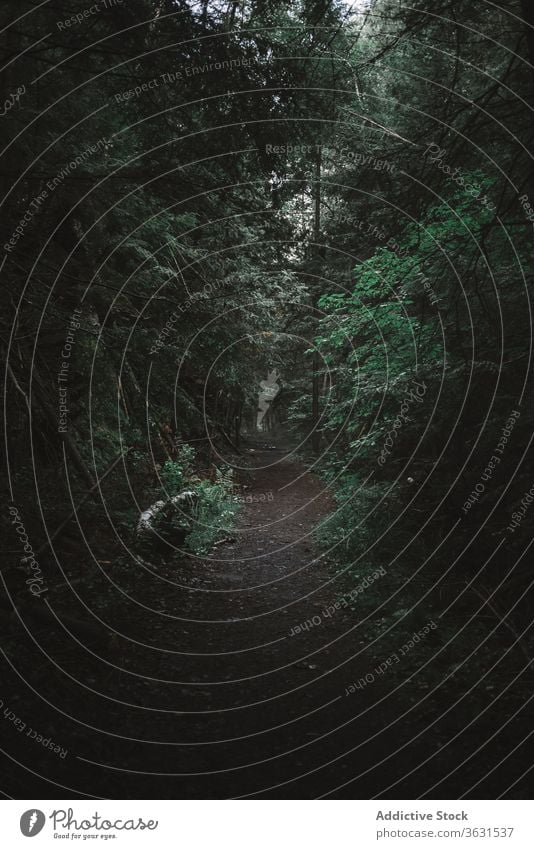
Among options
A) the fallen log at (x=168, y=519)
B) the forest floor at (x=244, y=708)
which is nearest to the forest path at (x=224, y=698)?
the forest floor at (x=244, y=708)

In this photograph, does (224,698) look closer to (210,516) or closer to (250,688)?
(250,688)

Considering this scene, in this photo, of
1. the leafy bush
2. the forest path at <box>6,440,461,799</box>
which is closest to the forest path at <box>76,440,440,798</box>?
the forest path at <box>6,440,461,799</box>

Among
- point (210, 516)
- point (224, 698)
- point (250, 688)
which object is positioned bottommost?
point (224, 698)

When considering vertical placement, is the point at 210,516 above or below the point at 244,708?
above

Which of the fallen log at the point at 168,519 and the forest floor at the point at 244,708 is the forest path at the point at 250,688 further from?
the fallen log at the point at 168,519

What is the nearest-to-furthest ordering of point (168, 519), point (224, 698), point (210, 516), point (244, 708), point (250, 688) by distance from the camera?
point (244, 708)
point (224, 698)
point (250, 688)
point (168, 519)
point (210, 516)

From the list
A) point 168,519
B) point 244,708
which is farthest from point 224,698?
point 168,519

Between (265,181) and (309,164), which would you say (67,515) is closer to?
(265,181)

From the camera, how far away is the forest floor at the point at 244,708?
3814mm

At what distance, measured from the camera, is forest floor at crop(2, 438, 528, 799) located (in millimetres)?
3814

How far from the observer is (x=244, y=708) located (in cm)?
512

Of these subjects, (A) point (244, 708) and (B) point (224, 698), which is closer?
(A) point (244, 708)

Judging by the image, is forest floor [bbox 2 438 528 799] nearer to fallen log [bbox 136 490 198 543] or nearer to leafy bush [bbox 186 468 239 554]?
fallen log [bbox 136 490 198 543]

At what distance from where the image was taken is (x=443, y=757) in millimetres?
3990
